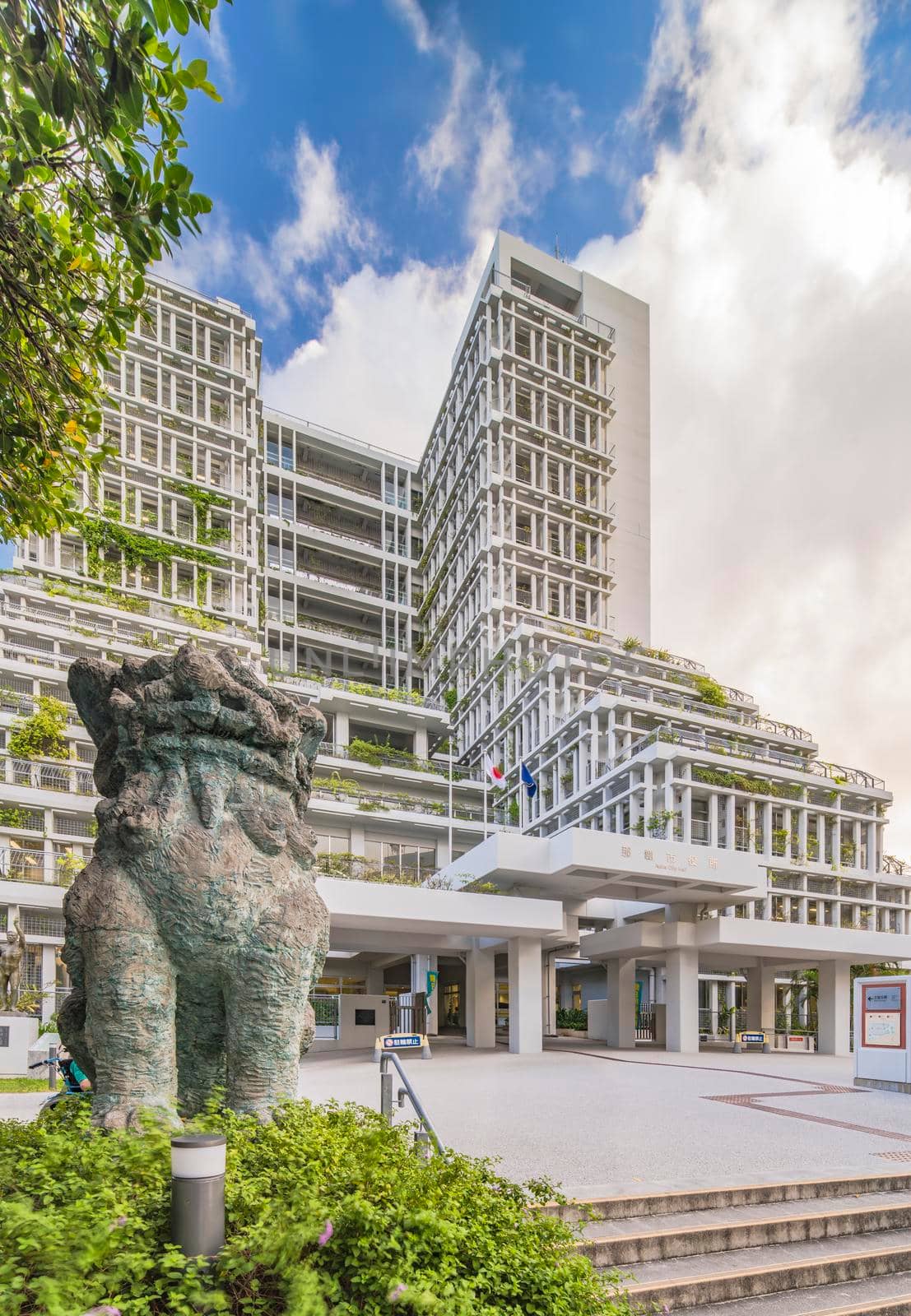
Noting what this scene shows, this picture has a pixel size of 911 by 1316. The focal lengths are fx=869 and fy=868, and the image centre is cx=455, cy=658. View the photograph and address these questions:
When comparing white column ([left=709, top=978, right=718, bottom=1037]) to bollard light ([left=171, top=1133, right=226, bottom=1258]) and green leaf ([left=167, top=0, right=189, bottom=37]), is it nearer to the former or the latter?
bollard light ([left=171, top=1133, right=226, bottom=1258])

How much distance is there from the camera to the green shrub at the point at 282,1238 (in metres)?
3.07

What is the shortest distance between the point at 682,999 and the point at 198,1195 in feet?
79.9

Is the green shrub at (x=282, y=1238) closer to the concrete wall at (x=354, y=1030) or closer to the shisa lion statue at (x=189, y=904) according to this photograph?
the shisa lion statue at (x=189, y=904)

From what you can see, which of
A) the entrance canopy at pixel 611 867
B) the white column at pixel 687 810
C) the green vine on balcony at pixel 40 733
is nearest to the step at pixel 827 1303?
the entrance canopy at pixel 611 867

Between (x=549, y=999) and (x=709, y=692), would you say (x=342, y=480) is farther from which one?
(x=549, y=999)

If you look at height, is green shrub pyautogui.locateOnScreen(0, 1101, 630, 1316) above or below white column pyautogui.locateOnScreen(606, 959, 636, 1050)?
above

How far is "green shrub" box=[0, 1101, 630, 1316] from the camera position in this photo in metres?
3.07

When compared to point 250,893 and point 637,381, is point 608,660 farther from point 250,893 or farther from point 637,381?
point 250,893

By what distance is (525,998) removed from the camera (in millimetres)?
23000

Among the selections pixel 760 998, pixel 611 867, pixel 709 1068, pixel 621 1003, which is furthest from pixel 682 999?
pixel 760 998

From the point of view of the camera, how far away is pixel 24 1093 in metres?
14.4

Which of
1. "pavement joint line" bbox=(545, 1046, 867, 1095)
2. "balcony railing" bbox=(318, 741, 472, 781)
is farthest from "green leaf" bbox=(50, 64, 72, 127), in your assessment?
"balcony railing" bbox=(318, 741, 472, 781)

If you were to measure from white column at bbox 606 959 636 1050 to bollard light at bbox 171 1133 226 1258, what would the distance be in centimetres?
2625

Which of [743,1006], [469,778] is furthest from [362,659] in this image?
[743,1006]
